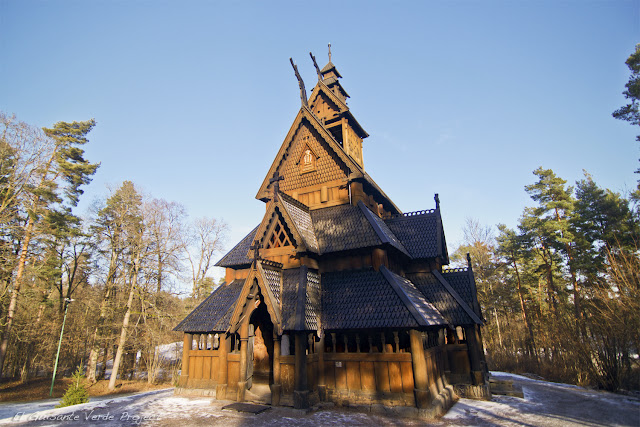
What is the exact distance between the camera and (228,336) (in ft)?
40.1

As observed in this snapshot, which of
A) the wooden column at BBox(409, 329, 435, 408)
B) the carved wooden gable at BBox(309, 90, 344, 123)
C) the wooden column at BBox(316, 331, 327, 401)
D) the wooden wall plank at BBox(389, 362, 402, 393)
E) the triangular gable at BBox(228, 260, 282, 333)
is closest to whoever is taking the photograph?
the wooden column at BBox(409, 329, 435, 408)

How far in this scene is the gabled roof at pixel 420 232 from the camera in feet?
47.8

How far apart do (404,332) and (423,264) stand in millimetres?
4975

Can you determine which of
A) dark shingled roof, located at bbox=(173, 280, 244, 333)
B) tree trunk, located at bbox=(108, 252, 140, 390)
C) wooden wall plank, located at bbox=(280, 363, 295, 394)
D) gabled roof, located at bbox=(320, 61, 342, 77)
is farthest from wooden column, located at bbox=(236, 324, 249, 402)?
gabled roof, located at bbox=(320, 61, 342, 77)

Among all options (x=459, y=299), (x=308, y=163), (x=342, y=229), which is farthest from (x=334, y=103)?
(x=459, y=299)

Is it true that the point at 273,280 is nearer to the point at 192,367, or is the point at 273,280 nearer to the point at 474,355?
the point at 192,367

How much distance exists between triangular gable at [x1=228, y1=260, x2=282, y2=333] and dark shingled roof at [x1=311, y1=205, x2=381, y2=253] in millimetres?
2953

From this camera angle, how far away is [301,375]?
10.2m

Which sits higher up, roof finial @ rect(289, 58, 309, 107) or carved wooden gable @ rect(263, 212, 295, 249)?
roof finial @ rect(289, 58, 309, 107)

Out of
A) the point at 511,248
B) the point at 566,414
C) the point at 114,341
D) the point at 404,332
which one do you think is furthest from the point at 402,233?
the point at 114,341

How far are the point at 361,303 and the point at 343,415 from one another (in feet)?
11.3

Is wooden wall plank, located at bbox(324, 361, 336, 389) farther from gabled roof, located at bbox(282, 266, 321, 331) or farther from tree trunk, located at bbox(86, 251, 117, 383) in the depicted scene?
tree trunk, located at bbox(86, 251, 117, 383)

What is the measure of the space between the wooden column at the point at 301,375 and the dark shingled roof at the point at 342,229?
3673 mm

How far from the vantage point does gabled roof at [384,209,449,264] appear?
47.8 feet
